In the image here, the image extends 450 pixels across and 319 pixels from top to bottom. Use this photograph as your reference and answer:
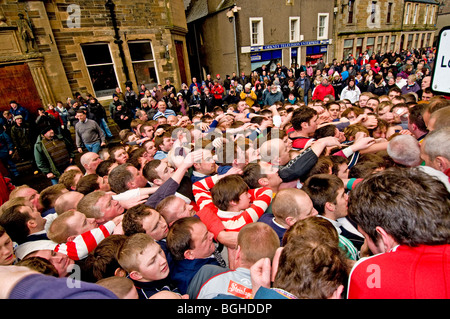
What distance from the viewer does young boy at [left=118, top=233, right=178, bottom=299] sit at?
1.73m

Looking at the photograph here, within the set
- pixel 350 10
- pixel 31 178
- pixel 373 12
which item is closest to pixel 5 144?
pixel 31 178

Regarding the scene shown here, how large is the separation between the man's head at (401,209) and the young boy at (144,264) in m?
1.47

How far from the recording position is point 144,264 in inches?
67.8

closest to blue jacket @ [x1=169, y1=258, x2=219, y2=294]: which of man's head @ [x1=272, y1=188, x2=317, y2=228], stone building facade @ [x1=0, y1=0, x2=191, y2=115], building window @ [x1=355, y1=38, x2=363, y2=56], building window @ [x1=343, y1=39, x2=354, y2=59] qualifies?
man's head @ [x1=272, y1=188, x2=317, y2=228]

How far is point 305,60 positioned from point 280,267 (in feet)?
73.1

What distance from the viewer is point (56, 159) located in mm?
5426

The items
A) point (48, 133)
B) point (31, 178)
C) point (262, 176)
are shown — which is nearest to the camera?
point (262, 176)

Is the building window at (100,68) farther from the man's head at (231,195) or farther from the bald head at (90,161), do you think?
the man's head at (231,195)

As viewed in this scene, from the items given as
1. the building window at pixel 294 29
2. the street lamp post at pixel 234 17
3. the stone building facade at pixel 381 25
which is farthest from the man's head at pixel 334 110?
the stone building facade at pixel 381 25

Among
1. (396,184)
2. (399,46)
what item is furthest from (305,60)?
(396,184)

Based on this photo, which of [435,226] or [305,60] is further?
[305,60]

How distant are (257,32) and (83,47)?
1235 centimetres

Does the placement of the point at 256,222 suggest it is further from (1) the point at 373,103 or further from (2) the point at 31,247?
(1) the point at 373,103

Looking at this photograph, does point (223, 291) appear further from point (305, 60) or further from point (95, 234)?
point (305, 60)
